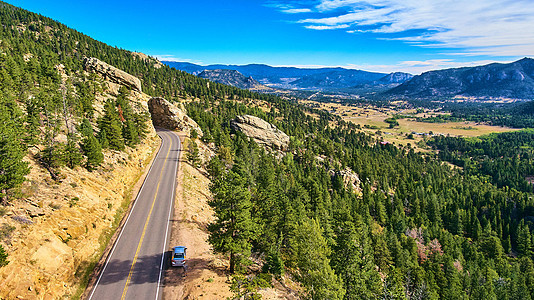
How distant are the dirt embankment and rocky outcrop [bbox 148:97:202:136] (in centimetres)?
6657

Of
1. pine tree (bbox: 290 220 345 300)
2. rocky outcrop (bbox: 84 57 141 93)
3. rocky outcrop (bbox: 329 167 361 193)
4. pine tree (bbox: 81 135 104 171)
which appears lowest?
rocky outcrop (bbox: 329 167 361 193)

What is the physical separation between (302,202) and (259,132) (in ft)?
232

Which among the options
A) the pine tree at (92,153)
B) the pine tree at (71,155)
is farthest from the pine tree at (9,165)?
the pine tree at (92,153)

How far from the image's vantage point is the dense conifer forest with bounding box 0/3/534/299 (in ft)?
113

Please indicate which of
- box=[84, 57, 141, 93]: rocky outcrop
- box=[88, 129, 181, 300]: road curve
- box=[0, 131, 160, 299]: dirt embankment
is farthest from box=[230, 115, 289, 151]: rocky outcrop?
box=[0, 131, 160, 299]: dirt embankment

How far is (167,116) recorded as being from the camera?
112312mm

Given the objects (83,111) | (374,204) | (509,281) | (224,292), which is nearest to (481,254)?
(509,281)

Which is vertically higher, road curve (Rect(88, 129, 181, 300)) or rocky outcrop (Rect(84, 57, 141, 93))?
rocky outcrop (Rect(84, 57, 141, 93))

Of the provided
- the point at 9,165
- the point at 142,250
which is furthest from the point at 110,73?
the point at 142,250

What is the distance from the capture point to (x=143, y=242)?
37000mm

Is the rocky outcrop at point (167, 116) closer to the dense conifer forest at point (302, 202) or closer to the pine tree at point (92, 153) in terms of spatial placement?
the dense conifer forest at point (302, 202)

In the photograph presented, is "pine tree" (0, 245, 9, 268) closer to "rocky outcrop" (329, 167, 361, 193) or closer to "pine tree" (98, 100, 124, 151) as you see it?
"pine tree" (98, 100, 124, 151)

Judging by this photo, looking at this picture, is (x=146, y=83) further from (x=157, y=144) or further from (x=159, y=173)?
(x=159, y=173)

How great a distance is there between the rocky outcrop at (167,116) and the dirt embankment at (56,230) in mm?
66572
